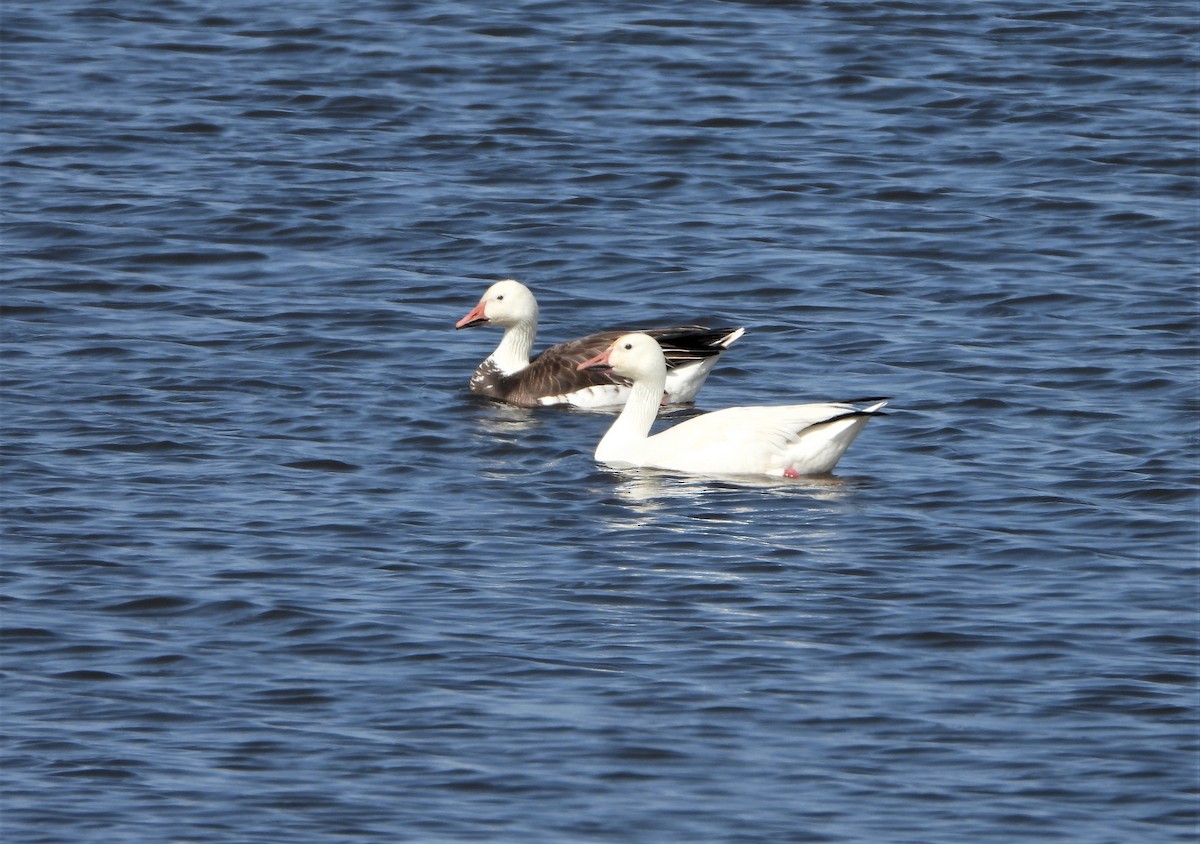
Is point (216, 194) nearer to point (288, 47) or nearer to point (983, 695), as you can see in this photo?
point (288, 47)

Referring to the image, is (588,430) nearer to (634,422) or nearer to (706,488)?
(634,422)

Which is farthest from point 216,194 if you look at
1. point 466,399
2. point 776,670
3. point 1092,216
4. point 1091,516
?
point 776,670

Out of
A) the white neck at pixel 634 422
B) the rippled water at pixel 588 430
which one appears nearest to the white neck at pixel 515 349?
the rippled water at pixel 588 430

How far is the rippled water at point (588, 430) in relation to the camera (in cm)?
883

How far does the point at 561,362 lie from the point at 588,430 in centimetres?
66

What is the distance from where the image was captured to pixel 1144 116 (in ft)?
70.7

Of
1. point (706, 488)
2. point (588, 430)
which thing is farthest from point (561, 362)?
point (706, 488)

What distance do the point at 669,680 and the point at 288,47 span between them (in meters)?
16.4

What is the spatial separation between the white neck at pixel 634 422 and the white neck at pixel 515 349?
1900 millimetres

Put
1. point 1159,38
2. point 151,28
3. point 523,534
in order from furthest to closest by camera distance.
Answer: point 151,28 → point 1159,38 → point 523,534

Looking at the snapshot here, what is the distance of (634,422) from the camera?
1376 centimetres

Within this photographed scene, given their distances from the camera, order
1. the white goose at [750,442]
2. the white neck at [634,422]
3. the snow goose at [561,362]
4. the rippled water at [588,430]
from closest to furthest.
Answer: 1. the rippled water at [588,430]
2. the white goose at [750,442]
3. the white neck at [634,422]
4. the snow goose at [561,362]

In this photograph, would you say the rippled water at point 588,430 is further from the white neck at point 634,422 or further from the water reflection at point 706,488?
the white neck at point 634,422

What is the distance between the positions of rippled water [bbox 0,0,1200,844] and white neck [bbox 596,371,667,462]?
349 millimetres
